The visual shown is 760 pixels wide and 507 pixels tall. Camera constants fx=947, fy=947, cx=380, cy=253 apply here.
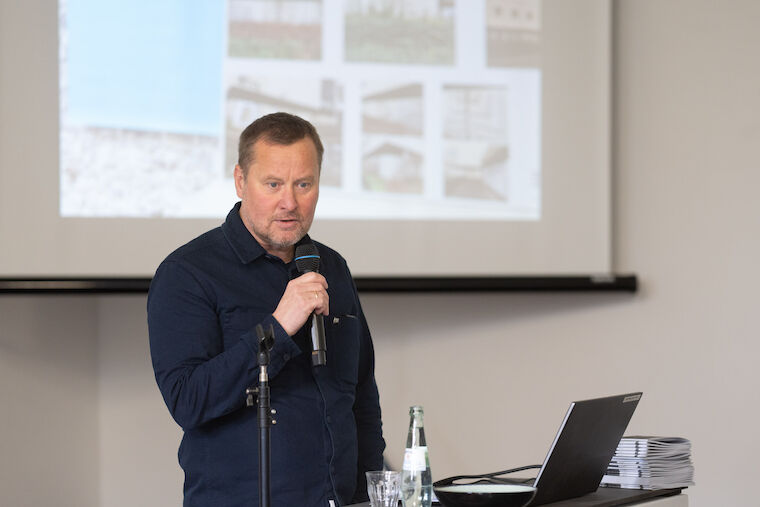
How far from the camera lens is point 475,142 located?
4.04 meters

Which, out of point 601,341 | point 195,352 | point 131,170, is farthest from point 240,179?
point 601,341

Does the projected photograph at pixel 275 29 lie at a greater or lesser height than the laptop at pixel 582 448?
greater

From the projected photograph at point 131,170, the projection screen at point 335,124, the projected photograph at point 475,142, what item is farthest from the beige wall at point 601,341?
the projected photograph at point 131,170

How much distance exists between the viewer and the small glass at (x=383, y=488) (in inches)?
68.0

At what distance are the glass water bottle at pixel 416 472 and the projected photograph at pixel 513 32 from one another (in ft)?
8.44

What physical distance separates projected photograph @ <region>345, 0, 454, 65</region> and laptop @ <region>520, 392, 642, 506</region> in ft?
7.42

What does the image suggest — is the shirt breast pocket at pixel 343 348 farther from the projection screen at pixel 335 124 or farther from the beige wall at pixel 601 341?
the beige wall at pixel 601 341

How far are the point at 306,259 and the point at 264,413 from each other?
0.46 metres

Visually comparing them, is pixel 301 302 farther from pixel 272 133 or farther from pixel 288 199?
pixel 272 133

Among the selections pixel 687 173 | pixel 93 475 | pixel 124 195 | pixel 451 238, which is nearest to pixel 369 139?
pixel 451 238

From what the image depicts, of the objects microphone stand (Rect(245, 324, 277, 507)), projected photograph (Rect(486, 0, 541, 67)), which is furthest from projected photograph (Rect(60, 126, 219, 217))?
microphone stand (Rect(245, 324, 277, 507))

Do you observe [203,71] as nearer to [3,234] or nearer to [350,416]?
[3,234]

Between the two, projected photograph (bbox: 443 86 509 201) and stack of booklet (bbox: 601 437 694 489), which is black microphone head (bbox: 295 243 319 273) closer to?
stack of booklet (bbox: 601 437 694 489)

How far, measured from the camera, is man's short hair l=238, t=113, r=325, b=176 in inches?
82.3
